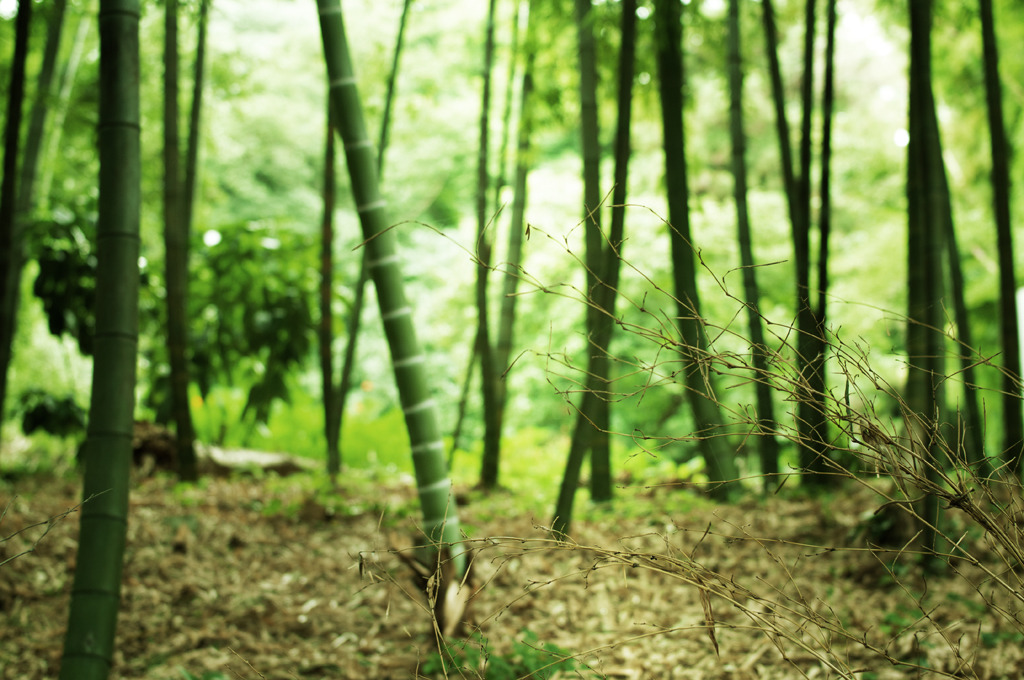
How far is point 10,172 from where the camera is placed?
2717 mm

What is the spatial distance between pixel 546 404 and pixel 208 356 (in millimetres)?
4702

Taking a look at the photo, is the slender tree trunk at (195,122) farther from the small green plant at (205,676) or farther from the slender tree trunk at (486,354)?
the small green plant at (205,676)

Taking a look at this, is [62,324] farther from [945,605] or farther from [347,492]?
[945,605]

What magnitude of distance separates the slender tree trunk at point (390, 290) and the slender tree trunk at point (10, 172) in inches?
45.1

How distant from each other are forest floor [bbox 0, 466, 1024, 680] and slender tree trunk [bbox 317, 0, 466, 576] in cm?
16

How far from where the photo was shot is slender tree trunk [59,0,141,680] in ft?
5.50

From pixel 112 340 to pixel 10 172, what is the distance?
1461mm

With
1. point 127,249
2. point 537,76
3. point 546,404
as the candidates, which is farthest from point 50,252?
point 546,404

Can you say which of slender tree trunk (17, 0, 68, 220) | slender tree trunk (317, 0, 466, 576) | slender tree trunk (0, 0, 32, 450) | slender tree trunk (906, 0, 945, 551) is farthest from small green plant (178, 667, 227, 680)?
slender tree trunk (17, 0, 68, 220)

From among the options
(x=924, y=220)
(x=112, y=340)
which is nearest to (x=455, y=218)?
(x=112, y=340)

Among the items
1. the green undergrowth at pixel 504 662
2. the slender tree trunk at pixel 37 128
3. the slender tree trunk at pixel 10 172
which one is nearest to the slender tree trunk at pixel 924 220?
the green undergrowth at pixel 504 662

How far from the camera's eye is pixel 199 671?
2.05m

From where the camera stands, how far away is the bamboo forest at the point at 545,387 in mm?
1264

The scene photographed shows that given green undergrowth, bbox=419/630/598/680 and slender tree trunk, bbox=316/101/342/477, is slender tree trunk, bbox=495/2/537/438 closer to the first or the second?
slender tree trunk, bbox=316/101/342/477
